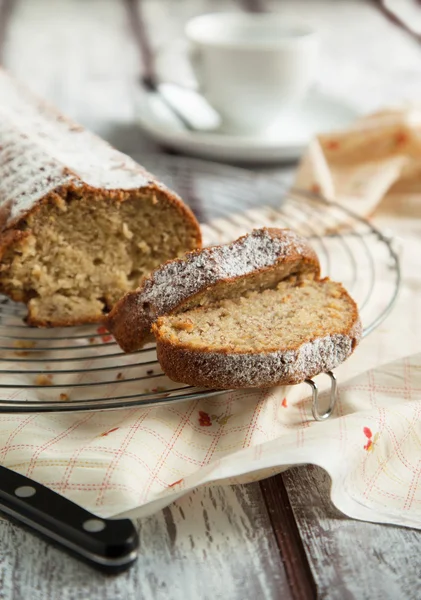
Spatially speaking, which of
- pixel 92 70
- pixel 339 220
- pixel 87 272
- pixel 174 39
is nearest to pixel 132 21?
pixel 174 39

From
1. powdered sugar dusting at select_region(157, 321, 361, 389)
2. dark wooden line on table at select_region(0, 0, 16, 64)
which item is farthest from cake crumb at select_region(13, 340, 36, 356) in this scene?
dark wooden line on table at select_region(0, 0, 16, 64)

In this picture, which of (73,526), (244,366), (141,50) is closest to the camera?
(73,526)

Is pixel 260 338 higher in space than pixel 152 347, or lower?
higher

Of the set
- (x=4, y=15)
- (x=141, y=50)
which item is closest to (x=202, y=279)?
(x=141, y=50)

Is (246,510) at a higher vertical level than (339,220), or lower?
higher

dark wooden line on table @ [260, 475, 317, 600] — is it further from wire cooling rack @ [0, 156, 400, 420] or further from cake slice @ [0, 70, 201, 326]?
cake slice @ [0, 70, 201, 326]

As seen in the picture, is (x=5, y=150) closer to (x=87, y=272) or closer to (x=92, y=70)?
(x=87, y=272)

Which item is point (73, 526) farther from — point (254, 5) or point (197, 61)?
point (254, 5)
